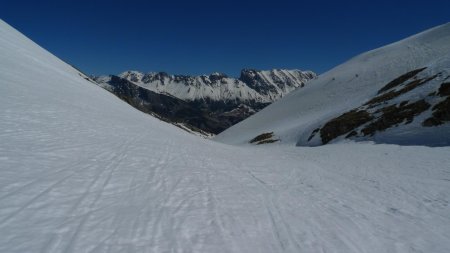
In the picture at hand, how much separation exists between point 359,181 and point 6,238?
1223 centimetres

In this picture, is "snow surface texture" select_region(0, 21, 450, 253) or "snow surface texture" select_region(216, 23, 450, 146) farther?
"snow surface texture" select_region(216, 23, 450, 146)

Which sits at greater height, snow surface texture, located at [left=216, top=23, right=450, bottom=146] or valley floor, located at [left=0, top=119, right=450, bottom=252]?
snow surface texture, located at [left=216, top=23, right=450, bottom=146]

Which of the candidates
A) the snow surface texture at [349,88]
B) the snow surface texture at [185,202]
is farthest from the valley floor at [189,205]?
the snow surface texture at [349,88]

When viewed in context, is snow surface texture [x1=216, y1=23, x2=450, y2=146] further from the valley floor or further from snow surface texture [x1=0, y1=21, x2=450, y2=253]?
the valley floor

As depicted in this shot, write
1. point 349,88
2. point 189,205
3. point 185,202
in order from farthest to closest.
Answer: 1. point 349,88
2. point 185,202
3. point 189,205

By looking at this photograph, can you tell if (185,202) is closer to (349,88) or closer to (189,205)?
(189,205)

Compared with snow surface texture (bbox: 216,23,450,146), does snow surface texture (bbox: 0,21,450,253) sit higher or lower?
lower

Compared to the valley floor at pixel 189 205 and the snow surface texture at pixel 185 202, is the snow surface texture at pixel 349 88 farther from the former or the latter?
the valley floor at pixel 189 205

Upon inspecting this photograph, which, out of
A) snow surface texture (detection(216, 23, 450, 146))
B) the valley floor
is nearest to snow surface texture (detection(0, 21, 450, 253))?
the valley floor

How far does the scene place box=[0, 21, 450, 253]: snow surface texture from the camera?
5.99m

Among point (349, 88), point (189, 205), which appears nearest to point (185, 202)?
point (189, 205)

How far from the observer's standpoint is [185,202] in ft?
27.6

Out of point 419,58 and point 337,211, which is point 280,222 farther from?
point 419,58

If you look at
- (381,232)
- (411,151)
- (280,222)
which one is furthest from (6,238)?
(411,151)
